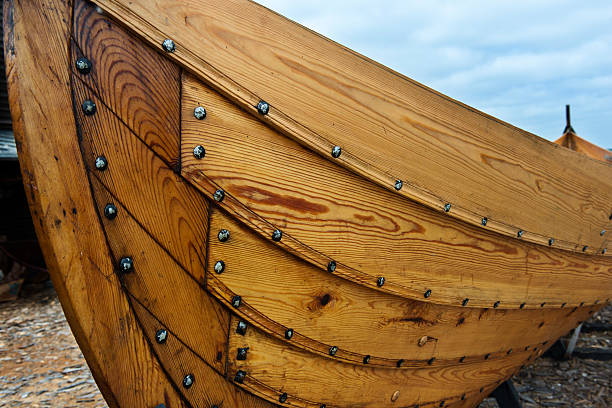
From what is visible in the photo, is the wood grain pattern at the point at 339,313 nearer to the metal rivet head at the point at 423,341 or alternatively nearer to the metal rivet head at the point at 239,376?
the metal rivet head at the point at 423,341

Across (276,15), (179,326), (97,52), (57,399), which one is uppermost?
(276,15)

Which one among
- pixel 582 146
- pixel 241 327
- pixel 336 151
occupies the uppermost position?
pixel 582 146

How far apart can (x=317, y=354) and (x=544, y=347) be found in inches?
70.2

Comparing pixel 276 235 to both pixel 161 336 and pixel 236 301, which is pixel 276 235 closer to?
pixel 236 301

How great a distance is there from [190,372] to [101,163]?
1.94 feet

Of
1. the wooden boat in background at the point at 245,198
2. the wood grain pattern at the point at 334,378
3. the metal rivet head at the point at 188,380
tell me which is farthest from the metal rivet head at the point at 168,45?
the metal rivet head at the point at 188,380

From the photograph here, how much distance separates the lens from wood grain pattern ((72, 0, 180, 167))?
86 centimetres

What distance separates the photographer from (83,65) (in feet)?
2.82

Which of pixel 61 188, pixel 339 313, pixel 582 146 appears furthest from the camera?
pixel 582 146

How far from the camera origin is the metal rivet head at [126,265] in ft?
3.07

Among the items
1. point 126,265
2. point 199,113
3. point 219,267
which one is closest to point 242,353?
point 219,267

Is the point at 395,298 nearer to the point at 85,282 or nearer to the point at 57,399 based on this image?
the point at 85,282

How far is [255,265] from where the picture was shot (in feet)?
3.46

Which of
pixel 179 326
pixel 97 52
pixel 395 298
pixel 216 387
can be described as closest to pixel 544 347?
pixel 395 298
